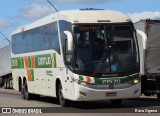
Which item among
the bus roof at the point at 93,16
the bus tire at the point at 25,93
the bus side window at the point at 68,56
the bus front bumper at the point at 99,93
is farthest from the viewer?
the bus tire at the point at 25,93

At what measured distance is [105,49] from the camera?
17.9 metres

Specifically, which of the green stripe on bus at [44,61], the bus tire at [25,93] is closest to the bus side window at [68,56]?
the green stripe on bus at [44,61]

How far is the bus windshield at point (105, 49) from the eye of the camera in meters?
17.6

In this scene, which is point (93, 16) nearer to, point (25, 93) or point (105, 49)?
point (105, 49)

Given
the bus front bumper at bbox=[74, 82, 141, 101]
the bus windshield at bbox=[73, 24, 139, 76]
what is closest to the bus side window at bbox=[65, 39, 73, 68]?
the bus windshield at bbox=[73, 24, 139, 76]

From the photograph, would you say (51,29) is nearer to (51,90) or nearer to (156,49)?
(51,90)

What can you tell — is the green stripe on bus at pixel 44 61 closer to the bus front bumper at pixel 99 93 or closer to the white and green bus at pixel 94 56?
the white and green bus at pixel 94 56

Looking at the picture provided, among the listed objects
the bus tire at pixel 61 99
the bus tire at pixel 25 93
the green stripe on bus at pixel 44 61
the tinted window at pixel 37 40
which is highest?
the tinted window at pixel 37 40

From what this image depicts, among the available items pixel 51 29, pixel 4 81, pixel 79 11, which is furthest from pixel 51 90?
pixel 4 81

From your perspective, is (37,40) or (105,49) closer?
(105,49)

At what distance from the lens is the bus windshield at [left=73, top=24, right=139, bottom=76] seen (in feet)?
57.7

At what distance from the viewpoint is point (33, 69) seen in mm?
23969

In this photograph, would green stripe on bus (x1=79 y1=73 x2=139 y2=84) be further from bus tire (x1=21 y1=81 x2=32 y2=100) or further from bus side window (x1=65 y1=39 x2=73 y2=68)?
bus tire (x1=21 y1=81 x2=32 y2=100)

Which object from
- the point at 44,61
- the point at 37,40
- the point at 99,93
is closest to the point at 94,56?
the point at 99,93
